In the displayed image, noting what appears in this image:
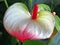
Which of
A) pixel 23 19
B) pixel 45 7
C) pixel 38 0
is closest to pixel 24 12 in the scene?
pixel 23 19

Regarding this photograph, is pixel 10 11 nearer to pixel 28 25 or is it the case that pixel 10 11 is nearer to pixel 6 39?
pixel 28 25

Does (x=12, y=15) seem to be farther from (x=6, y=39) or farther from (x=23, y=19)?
(x=6, y=39)

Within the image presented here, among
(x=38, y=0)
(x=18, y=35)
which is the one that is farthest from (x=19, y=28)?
(x=38, y=0)

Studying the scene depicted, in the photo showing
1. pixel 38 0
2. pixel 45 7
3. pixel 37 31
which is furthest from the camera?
pixel 38 0

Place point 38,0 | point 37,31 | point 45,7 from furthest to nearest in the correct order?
point 38,0 → point 45,7 → point 37,31

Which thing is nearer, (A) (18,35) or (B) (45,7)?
(A) (18,35)

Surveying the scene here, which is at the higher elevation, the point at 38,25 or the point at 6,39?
the point at 38,25
